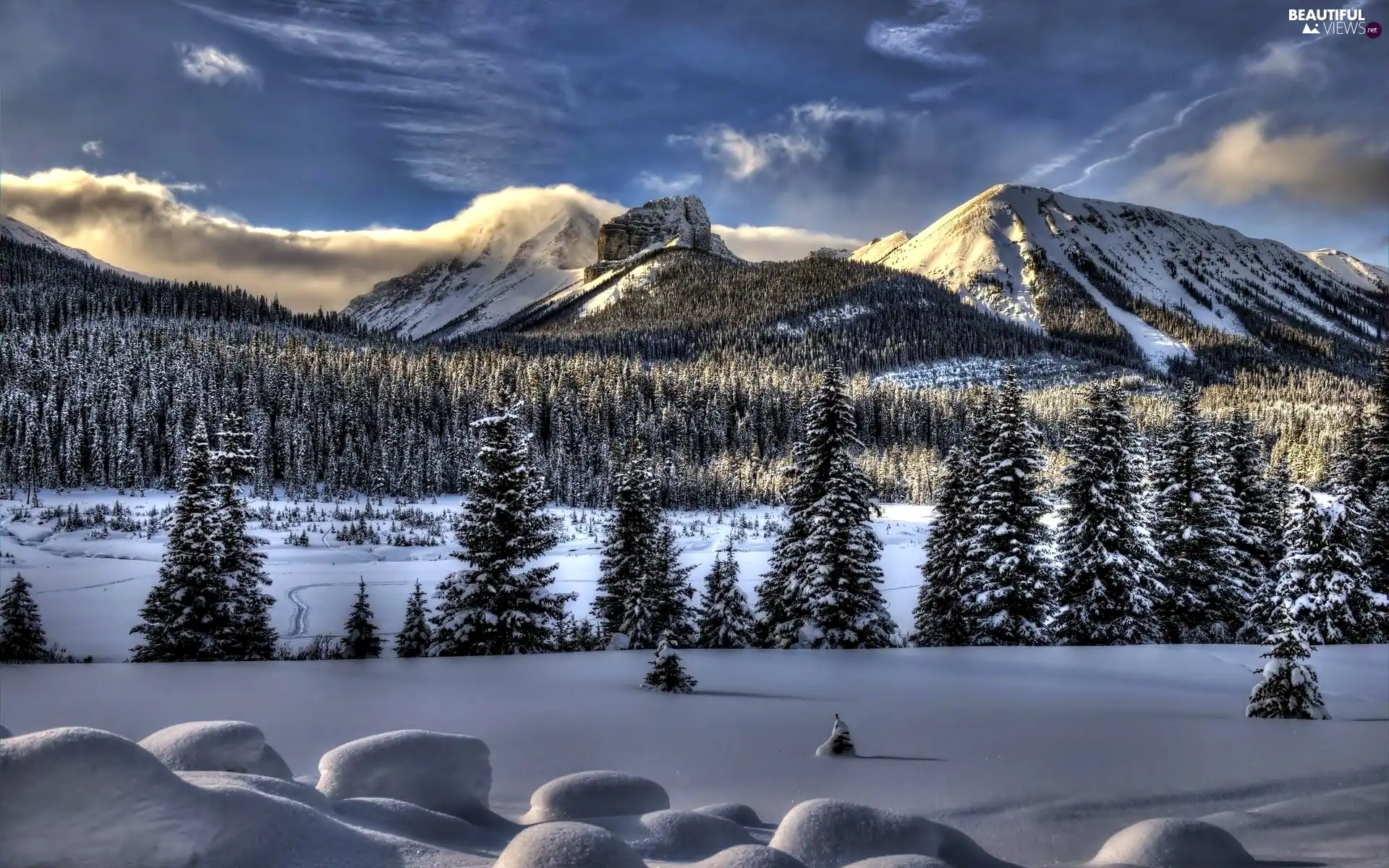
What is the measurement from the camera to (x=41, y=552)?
36.2 ft

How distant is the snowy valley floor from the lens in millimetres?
4273

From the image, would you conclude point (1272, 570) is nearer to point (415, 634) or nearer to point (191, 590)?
point (415, 634)

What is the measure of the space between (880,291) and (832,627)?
145652 millimetres

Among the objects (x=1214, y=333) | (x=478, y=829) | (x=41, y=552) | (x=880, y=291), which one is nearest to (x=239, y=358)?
(x=41, y=552)

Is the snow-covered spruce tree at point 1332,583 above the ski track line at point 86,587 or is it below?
above

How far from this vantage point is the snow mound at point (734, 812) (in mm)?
3510

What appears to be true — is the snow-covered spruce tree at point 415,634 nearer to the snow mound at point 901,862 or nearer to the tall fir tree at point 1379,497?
the snow mound at point 901,862

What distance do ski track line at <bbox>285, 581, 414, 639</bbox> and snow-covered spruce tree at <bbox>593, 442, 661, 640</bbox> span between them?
3.70 metres

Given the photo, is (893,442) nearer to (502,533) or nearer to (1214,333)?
(502,533)

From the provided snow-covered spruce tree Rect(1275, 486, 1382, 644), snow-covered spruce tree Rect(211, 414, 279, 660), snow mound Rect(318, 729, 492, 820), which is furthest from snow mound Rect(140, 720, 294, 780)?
snow-covered spruce tree Rect(1275, 486, 1382, 644)

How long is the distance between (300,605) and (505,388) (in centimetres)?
544

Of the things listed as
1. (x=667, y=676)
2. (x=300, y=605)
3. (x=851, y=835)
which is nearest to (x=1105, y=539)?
(x=667, y=676)

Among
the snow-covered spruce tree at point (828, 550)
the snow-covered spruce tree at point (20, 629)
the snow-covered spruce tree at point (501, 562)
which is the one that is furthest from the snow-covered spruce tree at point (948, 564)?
the snow-covered spruce tree at point (20, 629)

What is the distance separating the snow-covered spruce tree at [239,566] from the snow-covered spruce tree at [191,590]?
0.23ft
